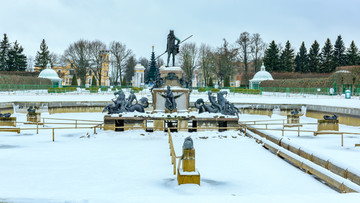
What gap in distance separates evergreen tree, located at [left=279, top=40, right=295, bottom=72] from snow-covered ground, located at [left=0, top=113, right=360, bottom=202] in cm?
7490

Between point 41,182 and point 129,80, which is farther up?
point 129,80

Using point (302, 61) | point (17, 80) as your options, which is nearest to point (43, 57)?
point (17, 80)

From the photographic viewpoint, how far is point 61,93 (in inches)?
2176

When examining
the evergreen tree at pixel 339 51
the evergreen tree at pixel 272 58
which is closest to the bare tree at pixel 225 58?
the evergreen tree at pixel 272 58

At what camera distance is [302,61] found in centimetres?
9294

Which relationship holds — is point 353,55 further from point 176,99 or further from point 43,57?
point 43,57

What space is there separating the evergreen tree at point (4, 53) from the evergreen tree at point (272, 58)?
67793 mm

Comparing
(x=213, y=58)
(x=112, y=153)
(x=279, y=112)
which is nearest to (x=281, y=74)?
(x=213, y=58)

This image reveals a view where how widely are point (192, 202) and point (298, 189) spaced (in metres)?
4.26

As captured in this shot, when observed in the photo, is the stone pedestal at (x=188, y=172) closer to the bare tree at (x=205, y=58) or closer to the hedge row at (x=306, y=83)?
the hedge row at (x=306, y=83)

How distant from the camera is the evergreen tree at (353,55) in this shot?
8300cm

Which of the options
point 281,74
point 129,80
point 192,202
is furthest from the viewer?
point 129,80

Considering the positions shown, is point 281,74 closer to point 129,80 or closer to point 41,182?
point 129,80

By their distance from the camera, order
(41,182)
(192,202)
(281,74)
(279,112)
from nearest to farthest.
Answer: (192,202), (41,182), (279,112), (281,74)
